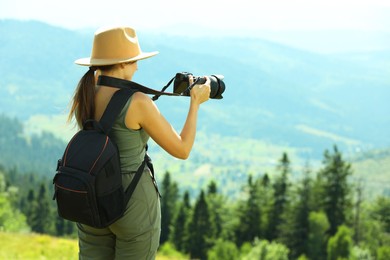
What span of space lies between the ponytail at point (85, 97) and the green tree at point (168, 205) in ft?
210

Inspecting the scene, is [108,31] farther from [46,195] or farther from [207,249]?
[46,195]

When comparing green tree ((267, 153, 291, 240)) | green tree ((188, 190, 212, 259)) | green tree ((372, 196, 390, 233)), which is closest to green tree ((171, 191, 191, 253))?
green tree ((188, 190, 212, 259))

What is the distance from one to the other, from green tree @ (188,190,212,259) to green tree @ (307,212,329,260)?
36.0ft

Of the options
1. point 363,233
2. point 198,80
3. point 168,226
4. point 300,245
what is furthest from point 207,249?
point 198,80

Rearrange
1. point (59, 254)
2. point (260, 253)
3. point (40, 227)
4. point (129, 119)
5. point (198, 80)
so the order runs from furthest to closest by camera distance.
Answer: point (40, 227) < point (260, 253) < point (59, 254) < point (198, 80) < point (129, 119)

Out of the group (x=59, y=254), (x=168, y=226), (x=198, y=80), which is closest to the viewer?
(x=198, y=80)

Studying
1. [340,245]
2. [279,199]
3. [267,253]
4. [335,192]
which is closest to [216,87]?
[267,253]

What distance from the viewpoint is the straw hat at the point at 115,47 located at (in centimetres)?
388

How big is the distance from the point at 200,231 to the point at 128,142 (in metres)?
62.8

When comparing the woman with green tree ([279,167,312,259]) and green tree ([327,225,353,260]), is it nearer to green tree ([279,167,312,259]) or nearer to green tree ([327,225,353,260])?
green tree ([327,225,353,260])

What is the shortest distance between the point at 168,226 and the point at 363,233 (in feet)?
66.3

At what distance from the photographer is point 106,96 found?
153 inches

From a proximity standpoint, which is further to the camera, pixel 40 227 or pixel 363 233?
pixel 40 227

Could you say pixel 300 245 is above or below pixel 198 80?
below
